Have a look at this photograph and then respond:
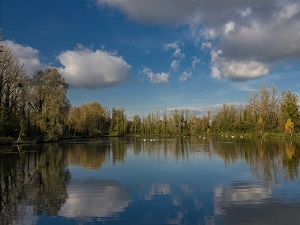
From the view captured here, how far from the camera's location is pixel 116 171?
932 inches

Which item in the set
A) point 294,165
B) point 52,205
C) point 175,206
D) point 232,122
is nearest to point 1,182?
point 52,205

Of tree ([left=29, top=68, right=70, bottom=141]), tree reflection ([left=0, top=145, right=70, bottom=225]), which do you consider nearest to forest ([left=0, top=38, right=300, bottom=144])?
tree ([left=29, top=68, right=70, bottom=141])

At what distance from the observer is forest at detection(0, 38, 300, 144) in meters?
52.8

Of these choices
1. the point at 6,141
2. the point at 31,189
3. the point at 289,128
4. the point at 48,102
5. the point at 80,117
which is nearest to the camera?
the point at 31,189

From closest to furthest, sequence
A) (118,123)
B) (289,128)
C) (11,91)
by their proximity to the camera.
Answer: (11,91), (289,128), (118,123)

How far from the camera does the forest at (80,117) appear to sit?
52.8 metres

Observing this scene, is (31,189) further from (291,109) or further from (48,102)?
(291,109)

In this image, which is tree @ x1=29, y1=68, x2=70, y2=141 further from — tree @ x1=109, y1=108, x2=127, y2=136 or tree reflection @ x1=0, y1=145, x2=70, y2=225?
tree @ x1=109, y1=108, x2=127, y2=136

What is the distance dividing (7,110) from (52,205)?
38.9 m

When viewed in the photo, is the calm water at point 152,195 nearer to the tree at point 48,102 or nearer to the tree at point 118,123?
the tree at point 48,102

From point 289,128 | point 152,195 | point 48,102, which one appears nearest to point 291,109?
point 289,128

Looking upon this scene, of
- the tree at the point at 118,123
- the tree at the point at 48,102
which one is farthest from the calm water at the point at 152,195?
the tree at the point at 118,123

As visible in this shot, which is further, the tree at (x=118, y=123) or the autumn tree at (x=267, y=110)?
the tree at (x=118, y=123)

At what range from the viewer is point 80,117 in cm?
9569
